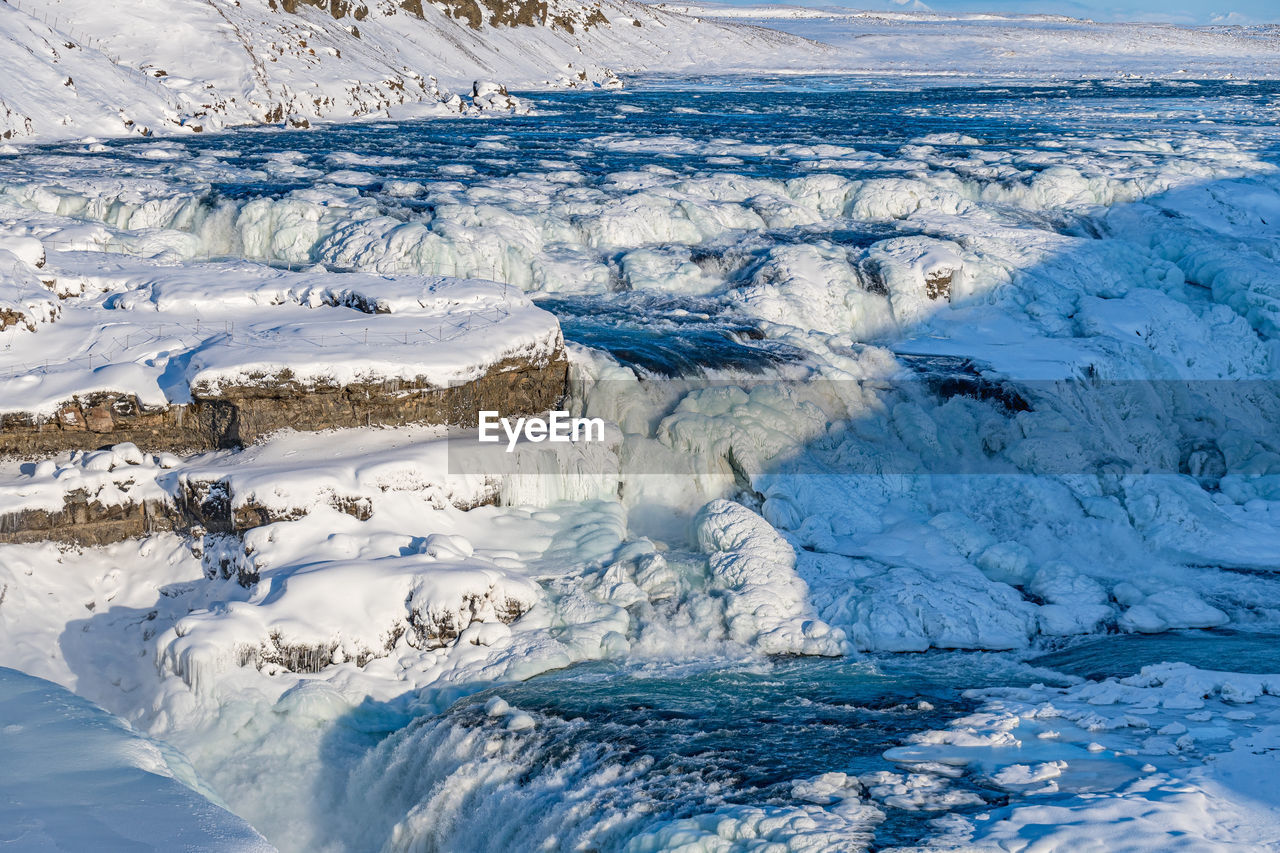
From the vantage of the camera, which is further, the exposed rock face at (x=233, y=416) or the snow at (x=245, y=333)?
the snow at (x=245, y=333)

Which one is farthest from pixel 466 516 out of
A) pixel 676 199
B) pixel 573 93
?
pixel 573 93

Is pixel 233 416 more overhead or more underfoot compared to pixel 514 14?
more underfoot

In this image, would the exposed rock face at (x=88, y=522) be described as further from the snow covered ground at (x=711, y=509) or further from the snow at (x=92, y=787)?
the snow at (x=92, y=787)

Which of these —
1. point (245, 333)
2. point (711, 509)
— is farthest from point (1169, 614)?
point (245, 333)

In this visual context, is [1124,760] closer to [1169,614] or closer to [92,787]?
[1169,614]

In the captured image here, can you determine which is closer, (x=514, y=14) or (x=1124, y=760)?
(x=1124, y=760)

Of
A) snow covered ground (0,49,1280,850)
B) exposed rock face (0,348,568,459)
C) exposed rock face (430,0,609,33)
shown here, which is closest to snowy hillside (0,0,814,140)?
exposed rock face (430,0,609,33)

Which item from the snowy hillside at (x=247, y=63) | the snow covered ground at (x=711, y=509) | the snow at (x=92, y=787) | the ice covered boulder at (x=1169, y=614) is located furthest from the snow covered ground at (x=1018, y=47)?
the snow at (x=92, y=787)
